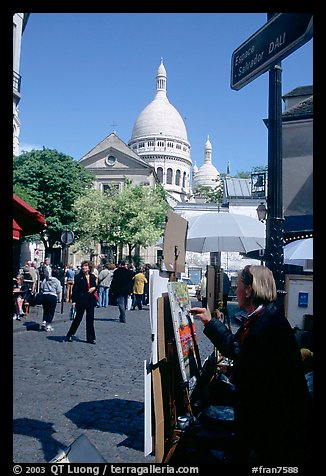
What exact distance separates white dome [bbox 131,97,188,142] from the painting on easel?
8801cm

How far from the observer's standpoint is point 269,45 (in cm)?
258

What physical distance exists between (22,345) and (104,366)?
2.68 metres

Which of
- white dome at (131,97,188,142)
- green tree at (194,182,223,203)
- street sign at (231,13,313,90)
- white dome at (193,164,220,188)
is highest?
white dome at (131,97,188,142)

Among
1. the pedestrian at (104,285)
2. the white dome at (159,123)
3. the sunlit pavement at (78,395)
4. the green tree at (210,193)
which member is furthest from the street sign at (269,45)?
the white dome at (159,123)

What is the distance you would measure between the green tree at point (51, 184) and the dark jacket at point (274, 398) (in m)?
36.1

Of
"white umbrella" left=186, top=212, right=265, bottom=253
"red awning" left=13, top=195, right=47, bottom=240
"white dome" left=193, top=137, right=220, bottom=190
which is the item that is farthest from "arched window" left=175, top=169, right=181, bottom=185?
"red awning" left=13, top=195, right=47, bottom=240

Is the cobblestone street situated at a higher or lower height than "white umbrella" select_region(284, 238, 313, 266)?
lower

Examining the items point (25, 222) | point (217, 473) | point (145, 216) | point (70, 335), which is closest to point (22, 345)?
point (70, 335)

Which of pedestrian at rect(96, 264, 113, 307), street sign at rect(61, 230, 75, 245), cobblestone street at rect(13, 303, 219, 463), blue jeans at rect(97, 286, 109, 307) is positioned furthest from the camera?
blue jeans at rect(97, 286, 109, 307)

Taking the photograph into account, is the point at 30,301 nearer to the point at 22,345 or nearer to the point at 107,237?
the point at 22,345

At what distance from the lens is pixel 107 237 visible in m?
39.6

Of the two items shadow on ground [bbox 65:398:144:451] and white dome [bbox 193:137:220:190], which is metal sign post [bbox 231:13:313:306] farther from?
white dome [bbox 193:137:220:190]

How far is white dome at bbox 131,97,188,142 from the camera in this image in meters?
90.1

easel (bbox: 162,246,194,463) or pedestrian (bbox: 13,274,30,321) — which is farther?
pedestrian (bbox: 13,274,30,321)
